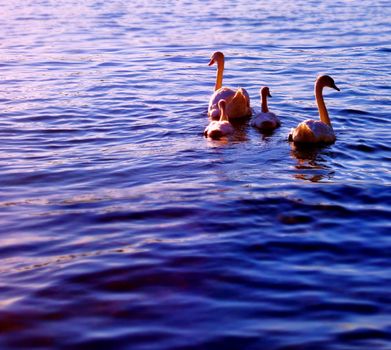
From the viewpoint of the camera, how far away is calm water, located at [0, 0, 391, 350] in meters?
6.33

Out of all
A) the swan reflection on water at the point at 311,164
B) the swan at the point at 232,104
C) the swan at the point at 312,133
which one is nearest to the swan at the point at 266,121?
the swan at the point at 232,104

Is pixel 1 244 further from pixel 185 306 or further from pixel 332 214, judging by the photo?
pixel 332 214

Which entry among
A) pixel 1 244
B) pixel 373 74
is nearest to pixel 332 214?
pixel 1 244

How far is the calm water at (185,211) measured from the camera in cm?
633

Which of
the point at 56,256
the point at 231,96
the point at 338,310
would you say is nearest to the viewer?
the point at 338,310

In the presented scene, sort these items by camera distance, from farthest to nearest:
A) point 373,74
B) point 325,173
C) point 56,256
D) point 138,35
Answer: point 138,35
point 373,74
point 325,173
point 56,256

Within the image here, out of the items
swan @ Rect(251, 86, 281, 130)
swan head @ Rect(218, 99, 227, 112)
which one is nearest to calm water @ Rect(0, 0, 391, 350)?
swan @ Rect(251, 86, 281, 130)

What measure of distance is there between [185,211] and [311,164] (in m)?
2.60

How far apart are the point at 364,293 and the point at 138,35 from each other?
1689cm

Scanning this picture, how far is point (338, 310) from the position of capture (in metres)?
6.50

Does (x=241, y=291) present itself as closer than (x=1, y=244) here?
Yes

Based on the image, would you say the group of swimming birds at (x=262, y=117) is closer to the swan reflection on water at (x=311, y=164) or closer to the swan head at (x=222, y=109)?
the swan head at (x=222, y=109)

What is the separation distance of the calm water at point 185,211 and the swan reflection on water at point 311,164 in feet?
0.16

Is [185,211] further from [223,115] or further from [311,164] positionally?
[223,115]
